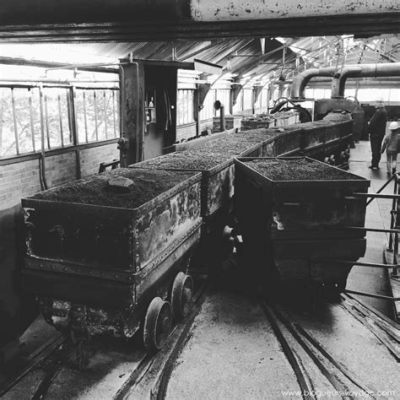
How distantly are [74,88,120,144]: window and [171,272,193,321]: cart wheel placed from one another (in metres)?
6.32

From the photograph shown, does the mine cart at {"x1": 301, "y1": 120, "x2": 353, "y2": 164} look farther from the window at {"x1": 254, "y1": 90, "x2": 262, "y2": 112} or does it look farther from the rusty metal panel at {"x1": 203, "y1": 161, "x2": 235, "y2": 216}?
the window at {"x1": 254, "y1": 90, "x2": 262, "y2": 112}

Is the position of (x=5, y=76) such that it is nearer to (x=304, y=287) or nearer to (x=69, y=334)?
(x=69, y=334)

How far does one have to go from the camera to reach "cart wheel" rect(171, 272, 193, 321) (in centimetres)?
372

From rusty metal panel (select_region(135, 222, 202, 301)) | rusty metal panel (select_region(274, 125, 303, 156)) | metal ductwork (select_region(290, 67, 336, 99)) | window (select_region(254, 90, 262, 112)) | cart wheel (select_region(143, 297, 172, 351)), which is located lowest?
cart wheel (select_region(143, 297, 172, 351))

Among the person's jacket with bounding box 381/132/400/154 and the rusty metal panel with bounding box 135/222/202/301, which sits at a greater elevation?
the person's jacket with bounding box 381/132/400/154

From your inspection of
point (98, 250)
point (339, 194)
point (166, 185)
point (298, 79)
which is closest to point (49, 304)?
point (98, 250)

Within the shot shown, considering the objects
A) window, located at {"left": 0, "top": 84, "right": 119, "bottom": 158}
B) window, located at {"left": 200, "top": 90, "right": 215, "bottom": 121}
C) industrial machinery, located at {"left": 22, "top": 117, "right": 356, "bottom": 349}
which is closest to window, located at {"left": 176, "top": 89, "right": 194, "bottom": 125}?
window, located at {"left": 200, "top": 90, "right": 215, "bottom": 121}

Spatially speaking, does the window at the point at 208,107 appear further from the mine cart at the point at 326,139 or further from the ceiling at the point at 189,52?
the mine cart at the point at 326,139

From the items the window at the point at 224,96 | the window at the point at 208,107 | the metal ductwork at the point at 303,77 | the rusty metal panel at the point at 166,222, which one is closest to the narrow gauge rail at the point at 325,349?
the rusty metal panel at the point at 166,222

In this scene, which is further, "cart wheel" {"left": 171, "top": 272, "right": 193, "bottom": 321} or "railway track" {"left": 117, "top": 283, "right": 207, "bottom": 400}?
"cart wheel" {"left": 171, "top": 272, "right": 193, "bottom": 321}

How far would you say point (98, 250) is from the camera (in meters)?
2.93

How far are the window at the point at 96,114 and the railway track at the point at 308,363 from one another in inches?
270

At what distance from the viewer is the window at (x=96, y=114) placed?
30.2 feet

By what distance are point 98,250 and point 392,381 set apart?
2.43 m
